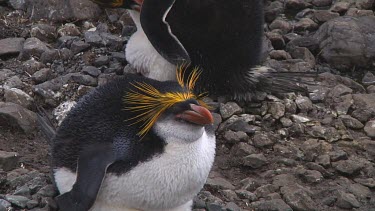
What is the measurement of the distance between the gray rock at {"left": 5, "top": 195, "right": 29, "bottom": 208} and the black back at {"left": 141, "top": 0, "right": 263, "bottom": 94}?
3.99 feet

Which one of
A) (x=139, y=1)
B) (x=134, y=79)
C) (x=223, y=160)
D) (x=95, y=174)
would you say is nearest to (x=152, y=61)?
(x=139, y=1)

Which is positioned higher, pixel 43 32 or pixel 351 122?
pixel 351 122

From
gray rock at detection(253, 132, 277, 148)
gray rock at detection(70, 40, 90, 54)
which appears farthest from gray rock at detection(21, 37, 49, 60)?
gray rock at detection(253, 132, 277, 148)

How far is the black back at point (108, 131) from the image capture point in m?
2.80

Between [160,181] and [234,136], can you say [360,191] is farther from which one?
[160,181]

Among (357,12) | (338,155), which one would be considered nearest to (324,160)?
(338,155)

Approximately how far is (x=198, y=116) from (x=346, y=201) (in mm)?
822

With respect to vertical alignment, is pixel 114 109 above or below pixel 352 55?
above

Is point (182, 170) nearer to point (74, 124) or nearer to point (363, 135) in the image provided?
point (74, 124)

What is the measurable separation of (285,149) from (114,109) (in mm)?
1023

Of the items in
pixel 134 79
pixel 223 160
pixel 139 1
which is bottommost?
pixel 223 160

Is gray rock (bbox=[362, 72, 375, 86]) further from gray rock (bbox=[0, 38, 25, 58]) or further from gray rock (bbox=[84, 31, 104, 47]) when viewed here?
gray rock (bbox=[0, 38, 25, 58])

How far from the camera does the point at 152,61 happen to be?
12.6 ft

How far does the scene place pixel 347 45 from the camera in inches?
174
